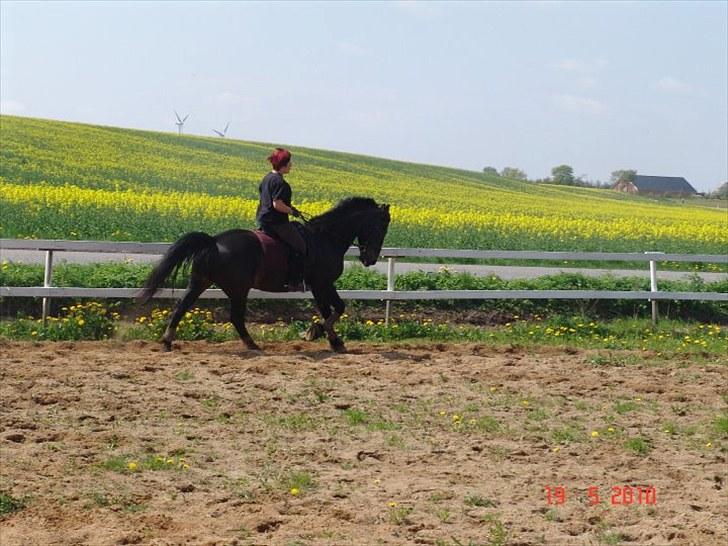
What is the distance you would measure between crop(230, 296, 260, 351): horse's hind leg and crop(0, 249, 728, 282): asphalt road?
246 inches

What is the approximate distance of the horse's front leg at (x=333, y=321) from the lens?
12.0 m

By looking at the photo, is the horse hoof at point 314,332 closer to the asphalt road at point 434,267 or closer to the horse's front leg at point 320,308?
the horse's front leg at point 320,308

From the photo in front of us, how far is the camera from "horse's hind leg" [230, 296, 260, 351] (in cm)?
1180

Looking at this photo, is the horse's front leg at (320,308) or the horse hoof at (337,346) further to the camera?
the horse's front leg at (320,308)

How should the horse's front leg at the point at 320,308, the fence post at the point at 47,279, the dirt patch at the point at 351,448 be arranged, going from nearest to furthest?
1. the dirt patch at the point at 351,448
2. the horse's front leg at the point at 320,308
3. the fence post at the point at 47,279

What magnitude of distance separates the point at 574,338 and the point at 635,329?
158 cm

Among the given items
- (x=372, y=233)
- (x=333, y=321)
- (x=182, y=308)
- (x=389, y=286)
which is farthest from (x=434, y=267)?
(x=182, y=308)

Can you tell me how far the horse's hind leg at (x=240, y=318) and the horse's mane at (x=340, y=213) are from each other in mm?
1296

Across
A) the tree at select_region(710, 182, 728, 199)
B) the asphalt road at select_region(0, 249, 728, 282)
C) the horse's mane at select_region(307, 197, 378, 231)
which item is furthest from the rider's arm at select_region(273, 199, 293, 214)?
the tree at select_region(710, 182, 728, 199)

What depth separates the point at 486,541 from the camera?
19.0ft

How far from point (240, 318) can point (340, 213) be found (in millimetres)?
1782

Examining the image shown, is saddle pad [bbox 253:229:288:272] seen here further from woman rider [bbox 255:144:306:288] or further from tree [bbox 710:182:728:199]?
tree [bbox 710:182:728:199]

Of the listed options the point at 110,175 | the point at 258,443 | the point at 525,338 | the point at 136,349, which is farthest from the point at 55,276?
the point at 110,175

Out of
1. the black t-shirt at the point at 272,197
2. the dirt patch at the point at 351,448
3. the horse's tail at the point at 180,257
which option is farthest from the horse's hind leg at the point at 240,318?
the black t-shirt at the point at 272,197
